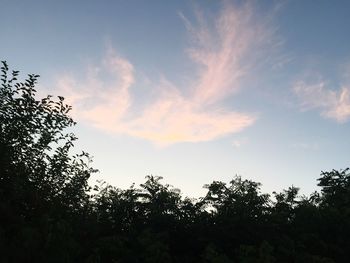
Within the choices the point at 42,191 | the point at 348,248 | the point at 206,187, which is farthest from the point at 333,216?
the point at 42,191

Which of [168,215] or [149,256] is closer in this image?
[149,256]

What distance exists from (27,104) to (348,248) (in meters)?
30.6

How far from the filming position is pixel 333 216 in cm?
3703

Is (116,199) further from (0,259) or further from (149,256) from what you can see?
(0,259)

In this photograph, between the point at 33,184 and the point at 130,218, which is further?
the point at 130,218

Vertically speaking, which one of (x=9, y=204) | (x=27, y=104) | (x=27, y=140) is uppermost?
(x=27, y=104)

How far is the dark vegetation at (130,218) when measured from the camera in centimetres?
1282

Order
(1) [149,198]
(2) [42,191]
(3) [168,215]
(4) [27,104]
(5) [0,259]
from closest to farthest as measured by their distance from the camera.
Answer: (5) [0,259], (2) [42,191], (4) [27,104], (3) [168,215], (1) [149,198]

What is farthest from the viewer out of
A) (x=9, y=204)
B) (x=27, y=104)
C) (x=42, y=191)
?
(x=27, y=104)

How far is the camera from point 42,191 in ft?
47.1

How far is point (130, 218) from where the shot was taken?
34188mm

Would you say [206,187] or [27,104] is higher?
[206,187]

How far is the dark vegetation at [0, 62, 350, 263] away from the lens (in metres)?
12.8

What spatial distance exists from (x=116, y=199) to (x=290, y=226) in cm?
1592
